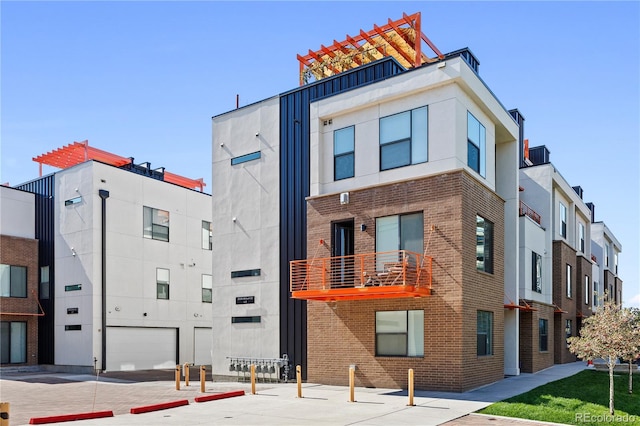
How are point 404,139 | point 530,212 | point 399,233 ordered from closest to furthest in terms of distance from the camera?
point 399,233, point 404,139, point 530,212

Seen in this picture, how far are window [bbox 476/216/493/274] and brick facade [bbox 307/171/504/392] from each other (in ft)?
0.95

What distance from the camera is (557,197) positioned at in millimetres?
29062

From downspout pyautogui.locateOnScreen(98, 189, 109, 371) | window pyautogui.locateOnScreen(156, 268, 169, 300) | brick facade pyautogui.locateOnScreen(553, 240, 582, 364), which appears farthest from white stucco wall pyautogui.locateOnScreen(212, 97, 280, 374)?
brick facade pyautogui.locateOnScreen(553, 240, 582, 364)

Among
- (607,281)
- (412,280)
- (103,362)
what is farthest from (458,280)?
(607,281)

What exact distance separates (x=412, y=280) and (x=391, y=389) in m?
3.43

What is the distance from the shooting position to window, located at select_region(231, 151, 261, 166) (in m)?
23.5

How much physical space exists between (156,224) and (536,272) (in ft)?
65.0

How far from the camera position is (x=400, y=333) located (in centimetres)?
1848

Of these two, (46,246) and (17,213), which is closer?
(46,246)

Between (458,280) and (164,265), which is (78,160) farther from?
(458,280)

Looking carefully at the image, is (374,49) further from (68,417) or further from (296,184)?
(68,417)

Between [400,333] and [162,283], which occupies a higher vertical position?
[162,283]

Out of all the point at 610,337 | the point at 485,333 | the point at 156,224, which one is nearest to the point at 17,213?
the point at 156,224

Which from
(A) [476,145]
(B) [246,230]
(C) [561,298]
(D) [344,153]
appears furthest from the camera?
(C) [561,298]
